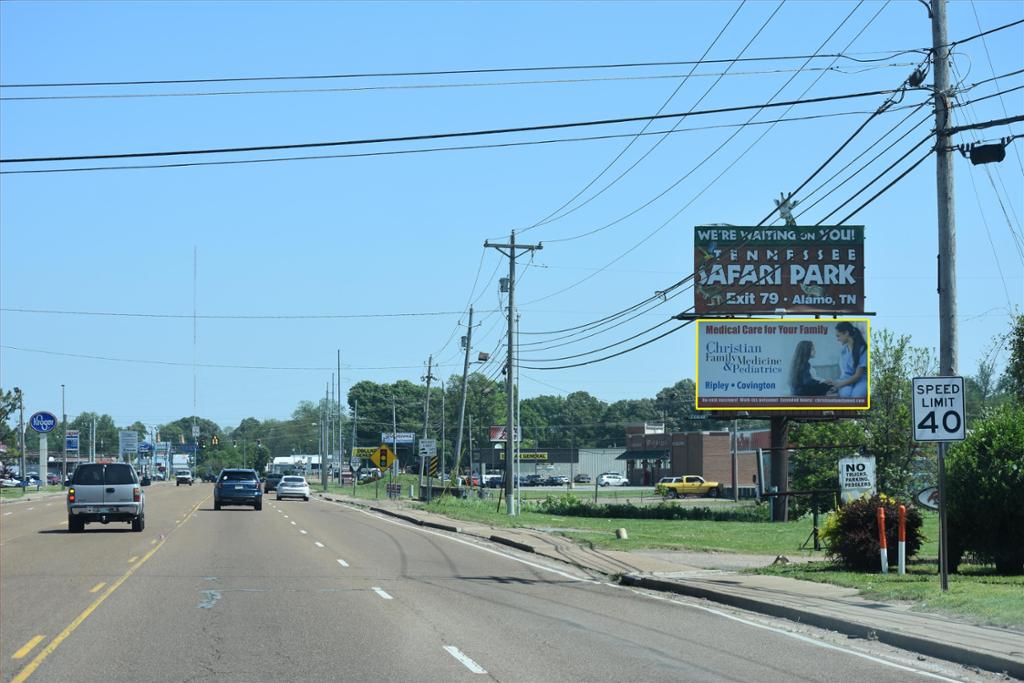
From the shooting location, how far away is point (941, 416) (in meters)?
16.6

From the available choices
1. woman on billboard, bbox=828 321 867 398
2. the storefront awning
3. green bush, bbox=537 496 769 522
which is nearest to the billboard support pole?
green bush, bbox=537 496 769 522

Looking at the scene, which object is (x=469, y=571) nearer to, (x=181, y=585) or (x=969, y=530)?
(x=181, y=585)

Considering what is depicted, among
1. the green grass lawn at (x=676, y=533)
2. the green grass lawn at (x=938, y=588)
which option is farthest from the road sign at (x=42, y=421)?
the green grass lawn at (x=938, y=588)

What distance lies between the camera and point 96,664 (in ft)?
37.6

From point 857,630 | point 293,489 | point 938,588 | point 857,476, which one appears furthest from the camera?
point 293,489

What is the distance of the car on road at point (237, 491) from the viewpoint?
171ft

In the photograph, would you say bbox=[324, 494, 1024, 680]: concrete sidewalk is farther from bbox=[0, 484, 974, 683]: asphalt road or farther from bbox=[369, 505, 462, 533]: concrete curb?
bbox=[369, 505, 462, 533]: concrete curb

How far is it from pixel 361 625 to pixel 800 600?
6.14 meters

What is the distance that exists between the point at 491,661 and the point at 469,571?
11.2m

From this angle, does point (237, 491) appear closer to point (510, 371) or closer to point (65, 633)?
point (510, 371)

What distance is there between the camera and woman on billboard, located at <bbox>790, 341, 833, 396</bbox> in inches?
1895

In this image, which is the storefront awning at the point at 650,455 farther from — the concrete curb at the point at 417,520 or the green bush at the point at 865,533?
the green bush at the point at 865,533

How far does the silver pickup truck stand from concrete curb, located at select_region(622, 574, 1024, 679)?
1874 cm

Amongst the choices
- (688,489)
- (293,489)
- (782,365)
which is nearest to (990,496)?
(782,365)
